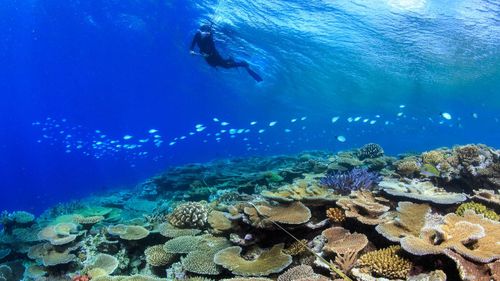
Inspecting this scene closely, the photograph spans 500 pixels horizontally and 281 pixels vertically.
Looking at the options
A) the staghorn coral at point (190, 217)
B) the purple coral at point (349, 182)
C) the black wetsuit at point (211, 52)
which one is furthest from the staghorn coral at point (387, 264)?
the black wetsuit at point (211, 52)

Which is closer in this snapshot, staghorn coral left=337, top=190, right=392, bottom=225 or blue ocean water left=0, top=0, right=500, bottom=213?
staghorn coral left=337, top=190, right=392, bottom=225

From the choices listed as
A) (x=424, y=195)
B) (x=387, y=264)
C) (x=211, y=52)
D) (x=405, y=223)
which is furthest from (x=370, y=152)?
(x=211, y=52)

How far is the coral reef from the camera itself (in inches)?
153

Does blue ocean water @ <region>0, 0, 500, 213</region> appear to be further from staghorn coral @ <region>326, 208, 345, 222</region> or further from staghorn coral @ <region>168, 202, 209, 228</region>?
staghorn coral @ <region>326, 208, 345, 222</region>

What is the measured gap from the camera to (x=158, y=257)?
6.14m

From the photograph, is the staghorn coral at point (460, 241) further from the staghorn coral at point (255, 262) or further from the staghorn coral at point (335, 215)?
the staghorn coral at point (255, 262)

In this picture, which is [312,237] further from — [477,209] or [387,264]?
[477,209]

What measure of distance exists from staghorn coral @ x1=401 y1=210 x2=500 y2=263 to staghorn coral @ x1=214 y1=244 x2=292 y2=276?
1.63m

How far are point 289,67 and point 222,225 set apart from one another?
35224mm

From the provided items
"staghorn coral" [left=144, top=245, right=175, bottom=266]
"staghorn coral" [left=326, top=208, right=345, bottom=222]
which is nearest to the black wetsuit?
"staghorn coral" [left=144, top=245, right=175, bottom=266]

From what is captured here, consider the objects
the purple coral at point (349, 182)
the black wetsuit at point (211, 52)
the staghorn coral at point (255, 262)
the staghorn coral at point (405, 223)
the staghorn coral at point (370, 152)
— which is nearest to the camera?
the staghorn coral at point (405, 223)

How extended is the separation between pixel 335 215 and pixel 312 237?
0.50 meters

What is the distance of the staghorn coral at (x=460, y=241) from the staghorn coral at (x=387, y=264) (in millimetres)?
225

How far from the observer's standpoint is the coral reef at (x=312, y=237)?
3883mm
